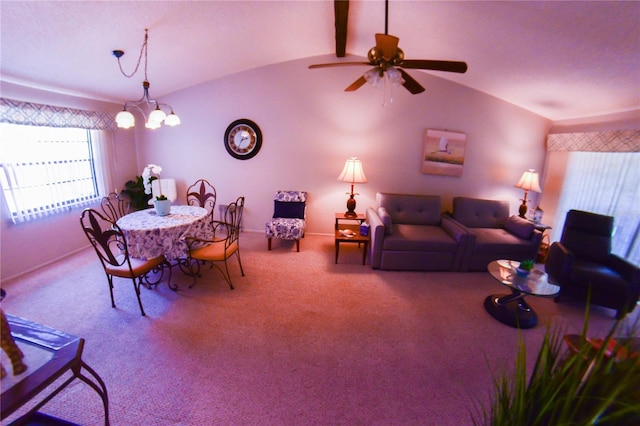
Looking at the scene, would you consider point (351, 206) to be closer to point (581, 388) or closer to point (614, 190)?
point (614, 190)

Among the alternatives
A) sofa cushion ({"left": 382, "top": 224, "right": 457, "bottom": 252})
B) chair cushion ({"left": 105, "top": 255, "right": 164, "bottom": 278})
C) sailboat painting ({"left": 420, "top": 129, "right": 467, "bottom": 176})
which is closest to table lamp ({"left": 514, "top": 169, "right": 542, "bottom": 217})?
sailboat painting ({"left": 420, "top": 129, "right": 467, "bottom": 176})

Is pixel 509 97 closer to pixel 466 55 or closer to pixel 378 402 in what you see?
pixel 466 55

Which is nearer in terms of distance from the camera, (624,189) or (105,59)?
(105,59)

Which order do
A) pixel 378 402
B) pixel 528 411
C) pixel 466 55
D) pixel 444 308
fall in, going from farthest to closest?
1. pixel 466 55
2. pixel 444 308
3. pixel 378 402
4. pixel 528 411

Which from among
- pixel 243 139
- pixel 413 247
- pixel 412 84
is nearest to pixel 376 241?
pixel 413 247

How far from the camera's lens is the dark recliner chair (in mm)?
2627

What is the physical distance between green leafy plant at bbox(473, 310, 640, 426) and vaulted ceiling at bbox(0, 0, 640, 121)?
2.49 meters

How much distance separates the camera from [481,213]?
160 inches

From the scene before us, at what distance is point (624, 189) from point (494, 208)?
1.34 metres

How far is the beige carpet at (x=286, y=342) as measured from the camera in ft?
5.51

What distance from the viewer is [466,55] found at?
3.00 m

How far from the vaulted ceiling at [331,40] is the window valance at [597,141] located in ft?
0.95

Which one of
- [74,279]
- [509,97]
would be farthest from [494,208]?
[74,279]

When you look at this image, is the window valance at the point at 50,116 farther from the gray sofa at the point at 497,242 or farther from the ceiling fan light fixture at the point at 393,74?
the gray sofa at the point at 497,242
